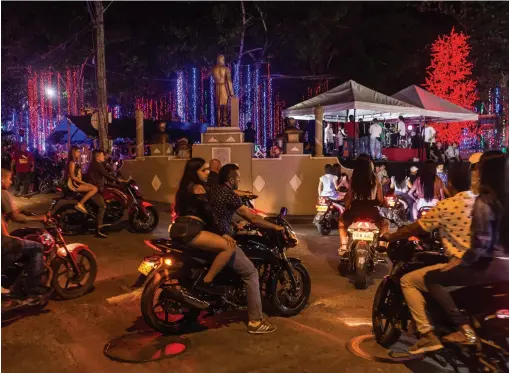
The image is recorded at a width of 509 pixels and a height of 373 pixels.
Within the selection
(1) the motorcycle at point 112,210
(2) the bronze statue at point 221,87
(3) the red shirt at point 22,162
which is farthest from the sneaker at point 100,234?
(3) the red shirt at point 22,162

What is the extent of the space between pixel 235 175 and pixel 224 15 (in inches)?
797

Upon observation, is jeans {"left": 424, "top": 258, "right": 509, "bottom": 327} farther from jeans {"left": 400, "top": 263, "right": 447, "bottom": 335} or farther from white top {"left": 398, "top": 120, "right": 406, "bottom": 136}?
white top {"left": 398, "top": 120, "right": 406, "bottom": 136}

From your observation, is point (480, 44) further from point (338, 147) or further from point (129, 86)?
point (129, 86)

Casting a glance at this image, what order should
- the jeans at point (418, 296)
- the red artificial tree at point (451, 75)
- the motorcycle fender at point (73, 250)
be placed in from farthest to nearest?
the red artificial tree at point (451, 75), the motorcycle fender at point (73, 250), the jeans at point (418, 296)

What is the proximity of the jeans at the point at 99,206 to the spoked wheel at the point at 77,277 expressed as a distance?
3.65 m

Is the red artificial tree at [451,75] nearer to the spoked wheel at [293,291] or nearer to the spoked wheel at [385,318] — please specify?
the spoked wheel at [293,291]

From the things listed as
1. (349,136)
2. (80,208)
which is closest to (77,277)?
(80,208)

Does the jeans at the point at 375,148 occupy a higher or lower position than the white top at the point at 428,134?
lower

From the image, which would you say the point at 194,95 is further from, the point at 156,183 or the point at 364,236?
the point at 364,236

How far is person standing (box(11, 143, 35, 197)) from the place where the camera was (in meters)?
17.3

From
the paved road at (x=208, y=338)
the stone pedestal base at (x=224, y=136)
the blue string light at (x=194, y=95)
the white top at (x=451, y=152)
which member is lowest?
the paved road at (x=208, y=338)

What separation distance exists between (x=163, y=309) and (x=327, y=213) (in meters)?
6.29

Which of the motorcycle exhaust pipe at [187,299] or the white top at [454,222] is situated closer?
the white top at [454,222]

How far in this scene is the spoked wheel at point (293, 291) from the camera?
19.2 ft
